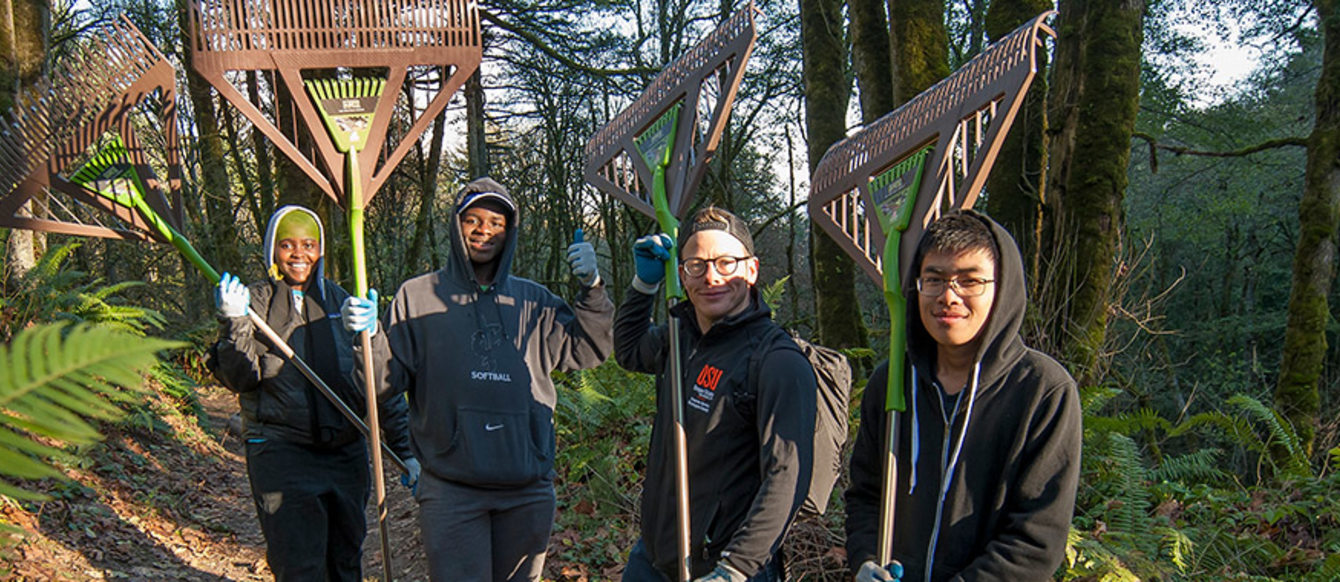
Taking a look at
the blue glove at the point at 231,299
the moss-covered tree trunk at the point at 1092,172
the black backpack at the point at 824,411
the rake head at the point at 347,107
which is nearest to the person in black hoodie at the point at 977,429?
the black backpack at the point at 824,411

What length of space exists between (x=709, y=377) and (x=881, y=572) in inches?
32.3

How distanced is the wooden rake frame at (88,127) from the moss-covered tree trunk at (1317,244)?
9382 millimetres

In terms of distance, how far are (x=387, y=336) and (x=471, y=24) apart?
133 cm

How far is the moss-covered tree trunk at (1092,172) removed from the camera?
545cm

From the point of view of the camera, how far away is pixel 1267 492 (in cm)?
477

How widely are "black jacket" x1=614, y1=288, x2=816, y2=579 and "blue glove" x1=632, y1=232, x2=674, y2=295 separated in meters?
0.19

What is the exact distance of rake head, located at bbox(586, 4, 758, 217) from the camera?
9.65 feet

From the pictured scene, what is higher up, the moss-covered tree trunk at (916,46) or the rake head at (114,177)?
the moss-covered tree trunk at (916,46)

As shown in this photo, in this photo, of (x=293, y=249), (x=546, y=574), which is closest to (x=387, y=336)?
(x=293, y=249)

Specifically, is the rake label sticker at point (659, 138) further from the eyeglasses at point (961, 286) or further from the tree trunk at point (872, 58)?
the tree trunk at point (872, 58)

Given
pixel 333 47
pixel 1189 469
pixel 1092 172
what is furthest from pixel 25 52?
pixel 1189 469

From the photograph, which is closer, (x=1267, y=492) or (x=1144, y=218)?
(x=1267, y=492)

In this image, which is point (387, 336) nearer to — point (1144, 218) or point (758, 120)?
point (758, 120)

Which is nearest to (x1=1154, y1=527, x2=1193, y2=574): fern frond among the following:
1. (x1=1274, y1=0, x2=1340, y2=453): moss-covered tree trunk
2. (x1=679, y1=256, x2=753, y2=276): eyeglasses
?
(x1=679, y1=256, x2=753, y2=276): eyeglasses
